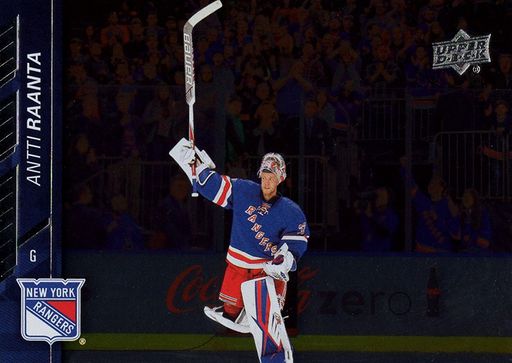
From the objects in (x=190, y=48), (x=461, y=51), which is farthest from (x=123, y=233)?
(x=461, y=51)

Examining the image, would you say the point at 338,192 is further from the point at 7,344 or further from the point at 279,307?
the point at 7,344

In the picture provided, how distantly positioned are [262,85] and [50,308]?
2145 mm

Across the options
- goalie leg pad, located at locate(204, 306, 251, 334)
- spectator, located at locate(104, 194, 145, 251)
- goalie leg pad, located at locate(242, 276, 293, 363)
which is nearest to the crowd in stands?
spectator, located at locate(104, 194, 145, 251)

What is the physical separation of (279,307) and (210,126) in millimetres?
1369

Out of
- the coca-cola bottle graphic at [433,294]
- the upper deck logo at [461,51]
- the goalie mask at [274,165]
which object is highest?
the upper deck logo at [461,51]

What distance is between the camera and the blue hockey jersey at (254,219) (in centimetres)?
741

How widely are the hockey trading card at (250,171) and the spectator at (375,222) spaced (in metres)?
0.01

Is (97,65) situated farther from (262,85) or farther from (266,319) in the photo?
(266,319)

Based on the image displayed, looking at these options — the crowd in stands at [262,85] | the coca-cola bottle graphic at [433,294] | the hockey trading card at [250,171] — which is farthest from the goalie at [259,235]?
the coca-cola bottle graphic at [433,294]

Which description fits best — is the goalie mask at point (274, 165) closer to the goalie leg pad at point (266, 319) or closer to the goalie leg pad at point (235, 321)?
the goalie leg pad at point (266, 319)

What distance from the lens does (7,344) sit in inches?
307

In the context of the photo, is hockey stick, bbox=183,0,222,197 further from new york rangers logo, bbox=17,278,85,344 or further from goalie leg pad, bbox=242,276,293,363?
new york rangers logo, bbox=17,278,85,344

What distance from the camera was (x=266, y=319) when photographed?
746 cm

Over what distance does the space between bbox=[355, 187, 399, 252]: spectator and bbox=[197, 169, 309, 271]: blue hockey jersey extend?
22.6 inches
